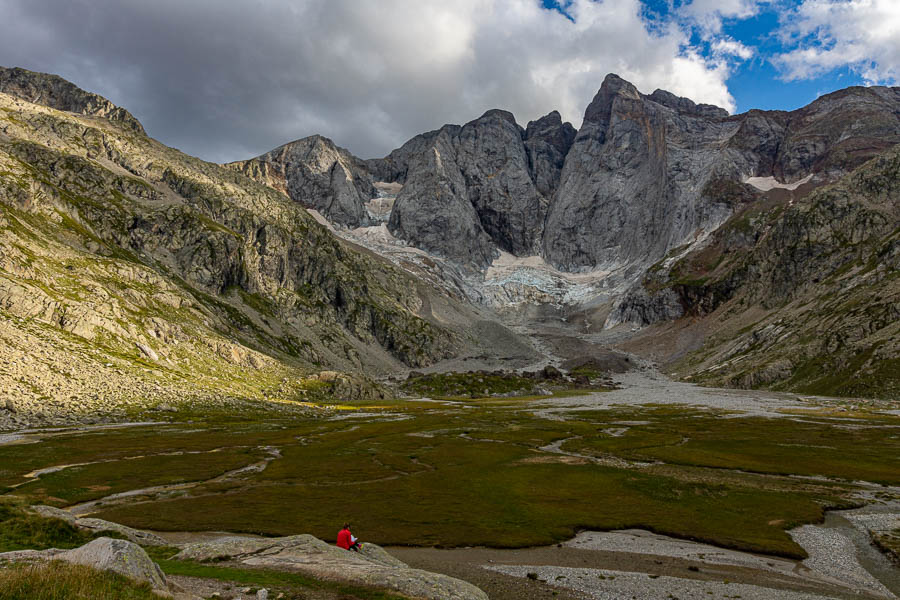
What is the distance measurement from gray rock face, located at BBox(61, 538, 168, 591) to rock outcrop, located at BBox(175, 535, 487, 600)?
7776mm

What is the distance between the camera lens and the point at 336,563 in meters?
21.2

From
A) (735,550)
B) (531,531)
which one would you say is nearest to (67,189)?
(531,531)

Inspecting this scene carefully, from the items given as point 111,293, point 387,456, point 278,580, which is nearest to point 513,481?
point 387,456

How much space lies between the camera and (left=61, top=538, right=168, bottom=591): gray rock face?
1252 cm

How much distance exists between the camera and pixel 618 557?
29562 millimetres

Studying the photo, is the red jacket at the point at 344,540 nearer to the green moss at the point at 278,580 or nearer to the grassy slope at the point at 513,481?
the green moss at the point at 278,580

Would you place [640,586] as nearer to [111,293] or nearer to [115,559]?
[115,559]

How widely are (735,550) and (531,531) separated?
44.2ft

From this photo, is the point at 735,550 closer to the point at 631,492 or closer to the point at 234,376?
the point at 631,492

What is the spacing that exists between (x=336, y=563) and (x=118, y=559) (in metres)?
10.6

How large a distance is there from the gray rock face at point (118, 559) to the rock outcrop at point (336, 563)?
778 cm

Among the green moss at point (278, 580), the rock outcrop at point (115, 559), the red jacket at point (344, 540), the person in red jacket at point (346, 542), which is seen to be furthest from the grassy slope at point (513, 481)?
the rock outcrop at point (115, 559)

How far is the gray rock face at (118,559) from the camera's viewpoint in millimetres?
12516

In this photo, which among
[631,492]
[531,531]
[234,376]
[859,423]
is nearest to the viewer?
[531,531]
